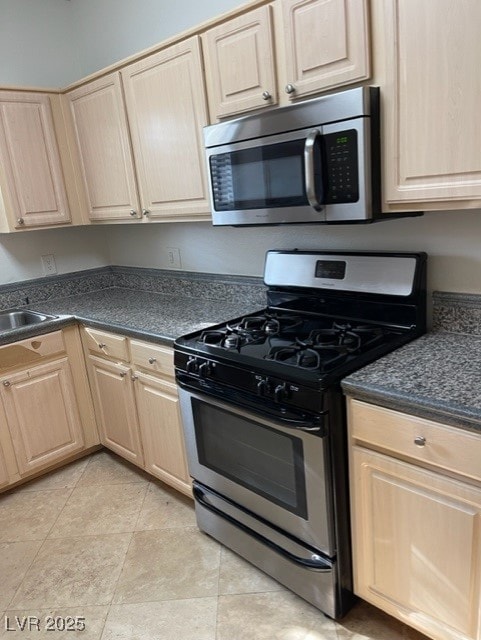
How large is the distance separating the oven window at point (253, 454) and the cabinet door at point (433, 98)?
904mm

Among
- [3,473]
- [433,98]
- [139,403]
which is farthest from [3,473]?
[433,98]

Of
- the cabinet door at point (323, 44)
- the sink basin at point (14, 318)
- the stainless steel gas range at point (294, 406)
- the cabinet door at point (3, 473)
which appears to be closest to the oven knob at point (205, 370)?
the stainless steel gas range at point (294, 406)

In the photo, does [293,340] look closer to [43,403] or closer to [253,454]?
[253,454]

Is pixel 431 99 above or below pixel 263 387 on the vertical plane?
above

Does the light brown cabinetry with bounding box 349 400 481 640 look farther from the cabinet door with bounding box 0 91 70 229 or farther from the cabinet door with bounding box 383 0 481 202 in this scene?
the cabinet door with bounding box 0 91 70 229

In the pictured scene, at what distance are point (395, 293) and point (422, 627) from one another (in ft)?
3.55

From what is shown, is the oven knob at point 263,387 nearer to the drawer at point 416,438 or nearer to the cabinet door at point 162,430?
the drawer at point 416,438

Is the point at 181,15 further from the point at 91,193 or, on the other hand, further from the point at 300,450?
the point at 300,450

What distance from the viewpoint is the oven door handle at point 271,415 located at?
151 cm

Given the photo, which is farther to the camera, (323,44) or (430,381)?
(323,44)

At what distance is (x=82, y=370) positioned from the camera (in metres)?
2.76

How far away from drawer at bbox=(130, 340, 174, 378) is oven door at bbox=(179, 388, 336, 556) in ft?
0.61

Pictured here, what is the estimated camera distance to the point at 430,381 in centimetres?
143

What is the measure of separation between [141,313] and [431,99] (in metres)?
1.69
